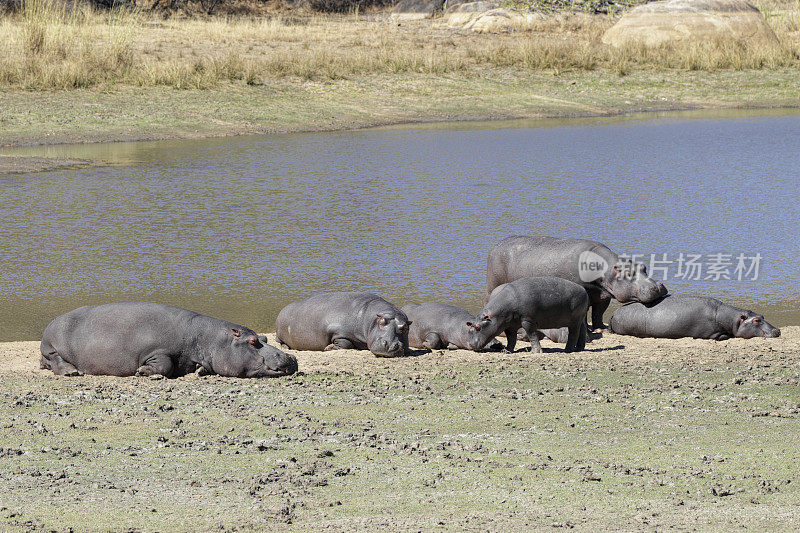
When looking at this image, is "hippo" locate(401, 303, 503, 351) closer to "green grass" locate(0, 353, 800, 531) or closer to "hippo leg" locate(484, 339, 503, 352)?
"hippo leg" locate(484, 339, 503, 352)

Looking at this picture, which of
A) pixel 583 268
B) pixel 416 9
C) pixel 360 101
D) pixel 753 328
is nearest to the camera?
pixel 753 328

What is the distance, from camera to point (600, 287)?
8.24 meters

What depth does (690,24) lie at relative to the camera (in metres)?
25.2

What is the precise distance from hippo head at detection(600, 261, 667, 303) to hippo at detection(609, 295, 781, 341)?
0.32 ft

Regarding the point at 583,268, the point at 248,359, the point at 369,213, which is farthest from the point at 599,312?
the point at 369,213

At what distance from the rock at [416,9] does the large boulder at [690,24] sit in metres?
9.19

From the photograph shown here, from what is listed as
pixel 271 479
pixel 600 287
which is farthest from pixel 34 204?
pixel 271 479

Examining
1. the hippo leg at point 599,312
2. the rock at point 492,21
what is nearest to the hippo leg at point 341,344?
the hippo leg at point 599,312

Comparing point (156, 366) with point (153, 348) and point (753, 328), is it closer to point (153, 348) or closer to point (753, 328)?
point (153, 348)

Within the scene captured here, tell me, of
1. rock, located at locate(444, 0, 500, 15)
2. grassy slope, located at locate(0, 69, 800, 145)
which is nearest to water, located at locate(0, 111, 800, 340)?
grassy slope, located at locate(0, 69, 800, 145)

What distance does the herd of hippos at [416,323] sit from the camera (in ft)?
21.7

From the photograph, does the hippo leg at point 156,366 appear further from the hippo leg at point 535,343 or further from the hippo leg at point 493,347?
the hippo leg at point 535,343

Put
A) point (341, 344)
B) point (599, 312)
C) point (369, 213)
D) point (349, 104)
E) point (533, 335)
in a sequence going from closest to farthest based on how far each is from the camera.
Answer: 1. point (533, 335)
2. point (341, 344)
3. point (599, 312)
4. point (369, 213)
5. point (349, 104)

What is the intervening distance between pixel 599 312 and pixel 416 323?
154cm
